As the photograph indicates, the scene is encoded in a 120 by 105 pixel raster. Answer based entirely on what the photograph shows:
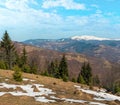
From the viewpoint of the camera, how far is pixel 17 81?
1726 inches

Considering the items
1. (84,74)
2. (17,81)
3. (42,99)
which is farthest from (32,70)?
(42,99)

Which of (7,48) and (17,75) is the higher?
(7,48)

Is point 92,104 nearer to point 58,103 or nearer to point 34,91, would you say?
point 58,103

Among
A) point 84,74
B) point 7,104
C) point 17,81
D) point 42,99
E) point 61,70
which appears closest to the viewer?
point 7,104

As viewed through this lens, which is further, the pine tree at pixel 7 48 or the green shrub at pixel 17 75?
the pine tree at pixel 7 48

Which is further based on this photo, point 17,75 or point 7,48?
point 7,48

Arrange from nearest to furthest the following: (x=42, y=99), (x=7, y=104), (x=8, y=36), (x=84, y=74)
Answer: (x=7, y=104) → (x=42, y=99) → (x=8, y=36) → (x=84, y=74)

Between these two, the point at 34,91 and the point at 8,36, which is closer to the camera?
the point at 34,91

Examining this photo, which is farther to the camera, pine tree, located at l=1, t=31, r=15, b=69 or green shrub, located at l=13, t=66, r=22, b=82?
pine tree, located at l=1, t=31, r=15, b=69

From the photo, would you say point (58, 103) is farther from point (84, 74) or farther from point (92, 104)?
point (84, 74)

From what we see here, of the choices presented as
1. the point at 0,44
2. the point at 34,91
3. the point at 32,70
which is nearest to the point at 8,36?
the point at 0,44

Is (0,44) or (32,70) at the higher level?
(0,44)

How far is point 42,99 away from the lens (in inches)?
1198

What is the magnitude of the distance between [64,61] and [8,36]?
78.0 ft
